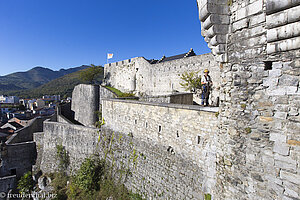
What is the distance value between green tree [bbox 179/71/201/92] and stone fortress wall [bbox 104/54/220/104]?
1.41ft

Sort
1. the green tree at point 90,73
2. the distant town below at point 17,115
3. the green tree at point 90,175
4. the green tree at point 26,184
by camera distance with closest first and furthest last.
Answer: the green tree at point 90,175, the green tree at point 26,184, the distant town below at point 17,115, the green tree at point 90,73

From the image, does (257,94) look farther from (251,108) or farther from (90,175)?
(90,175)

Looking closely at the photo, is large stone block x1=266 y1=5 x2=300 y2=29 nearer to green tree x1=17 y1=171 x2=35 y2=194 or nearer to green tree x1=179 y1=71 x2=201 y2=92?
green tree x1=179 y1=71 x2=201 y2=92

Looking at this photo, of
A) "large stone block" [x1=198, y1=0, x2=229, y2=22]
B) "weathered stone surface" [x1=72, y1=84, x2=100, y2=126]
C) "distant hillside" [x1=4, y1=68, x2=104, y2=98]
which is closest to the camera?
"large stone block" [x1=198, y1=0, x2=229, y2=22]

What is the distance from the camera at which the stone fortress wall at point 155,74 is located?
1343cm

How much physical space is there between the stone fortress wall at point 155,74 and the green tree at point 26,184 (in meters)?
15.2

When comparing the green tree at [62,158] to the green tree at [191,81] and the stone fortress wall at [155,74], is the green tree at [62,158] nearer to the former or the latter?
the stone fortress wall at [155,74]

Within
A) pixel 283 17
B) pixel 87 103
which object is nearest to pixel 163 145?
pixel 283 17

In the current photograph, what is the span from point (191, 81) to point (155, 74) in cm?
611

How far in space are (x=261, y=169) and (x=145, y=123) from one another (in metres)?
5.47

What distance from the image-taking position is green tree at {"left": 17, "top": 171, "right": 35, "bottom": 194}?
513 inches

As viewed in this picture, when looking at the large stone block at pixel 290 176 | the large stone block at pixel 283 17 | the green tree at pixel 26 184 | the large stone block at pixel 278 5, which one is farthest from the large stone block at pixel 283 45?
the green tree at pixel 26 184

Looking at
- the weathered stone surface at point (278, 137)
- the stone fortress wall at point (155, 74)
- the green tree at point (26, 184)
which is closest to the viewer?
the weathered stone surface at point (278, 137)

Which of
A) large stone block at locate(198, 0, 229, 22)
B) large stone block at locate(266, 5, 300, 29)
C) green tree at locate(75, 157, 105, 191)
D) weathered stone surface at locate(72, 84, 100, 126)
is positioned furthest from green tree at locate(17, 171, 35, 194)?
large stone block at locate(266, 5, 300, 29)
